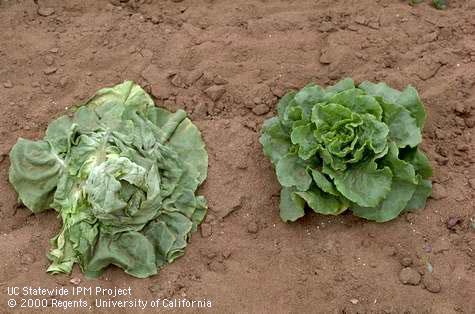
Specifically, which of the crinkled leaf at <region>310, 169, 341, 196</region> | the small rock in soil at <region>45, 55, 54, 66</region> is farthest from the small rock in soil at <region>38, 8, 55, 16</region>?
the crinkled leaf at <region>310, 169, 341, 196</region>

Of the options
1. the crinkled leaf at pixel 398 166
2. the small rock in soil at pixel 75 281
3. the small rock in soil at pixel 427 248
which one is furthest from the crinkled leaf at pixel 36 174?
the small rock in soil at pixel 427 248

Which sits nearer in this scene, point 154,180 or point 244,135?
point 154,180

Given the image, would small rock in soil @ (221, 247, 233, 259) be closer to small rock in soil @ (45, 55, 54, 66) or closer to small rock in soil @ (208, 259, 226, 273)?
small rock in soil @ (208, 259, 226, 273)

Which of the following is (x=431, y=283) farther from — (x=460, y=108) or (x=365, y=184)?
(x=460, y=108)

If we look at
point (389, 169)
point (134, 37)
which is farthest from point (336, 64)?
point (134, 37)

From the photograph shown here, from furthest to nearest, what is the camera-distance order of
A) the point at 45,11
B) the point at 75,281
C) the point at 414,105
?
the point at 45,11
the point at 414,105
the point at 75,281

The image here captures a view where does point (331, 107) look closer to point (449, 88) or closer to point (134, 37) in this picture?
point (449, 88)

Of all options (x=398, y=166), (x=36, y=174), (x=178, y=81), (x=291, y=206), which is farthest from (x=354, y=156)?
(x=36, y=174)
